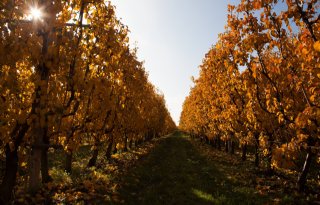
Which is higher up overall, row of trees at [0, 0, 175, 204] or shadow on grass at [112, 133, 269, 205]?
row of trees at [0, 0, 175, 204]

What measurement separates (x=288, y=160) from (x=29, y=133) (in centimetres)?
807

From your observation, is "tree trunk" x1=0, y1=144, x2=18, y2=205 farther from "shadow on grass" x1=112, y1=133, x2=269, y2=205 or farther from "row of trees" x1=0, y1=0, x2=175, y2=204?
"shadow on grass" x1=112, y1=133, x2=269, y2=205

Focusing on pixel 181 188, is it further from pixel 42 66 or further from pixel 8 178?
pixel 42 66

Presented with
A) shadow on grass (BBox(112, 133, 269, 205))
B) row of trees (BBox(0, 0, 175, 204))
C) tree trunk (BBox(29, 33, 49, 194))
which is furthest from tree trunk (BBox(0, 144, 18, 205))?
shadow on grass (BBox(112, 133, 269, 205))

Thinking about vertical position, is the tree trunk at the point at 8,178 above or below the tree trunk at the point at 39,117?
below

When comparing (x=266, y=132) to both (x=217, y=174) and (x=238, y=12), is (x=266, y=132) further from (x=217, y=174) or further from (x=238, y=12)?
(x=238, y=12)

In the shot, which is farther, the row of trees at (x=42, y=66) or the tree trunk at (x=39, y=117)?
the tree trunk at (x=39, y=117)

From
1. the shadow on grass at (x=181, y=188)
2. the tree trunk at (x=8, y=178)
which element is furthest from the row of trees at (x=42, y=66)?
the shadow on grass at (x=181, y=188)

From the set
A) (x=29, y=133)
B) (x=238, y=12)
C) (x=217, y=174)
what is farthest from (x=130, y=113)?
(x=238, y=12)

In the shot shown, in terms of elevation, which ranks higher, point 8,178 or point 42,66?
point 42,66

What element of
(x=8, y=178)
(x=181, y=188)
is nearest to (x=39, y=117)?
(x=8, y=178)

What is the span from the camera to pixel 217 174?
17.5 meters

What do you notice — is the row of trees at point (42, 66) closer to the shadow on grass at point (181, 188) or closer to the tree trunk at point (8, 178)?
the tree trunk at point (8, 178)

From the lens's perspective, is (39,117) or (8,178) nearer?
(39,117)
